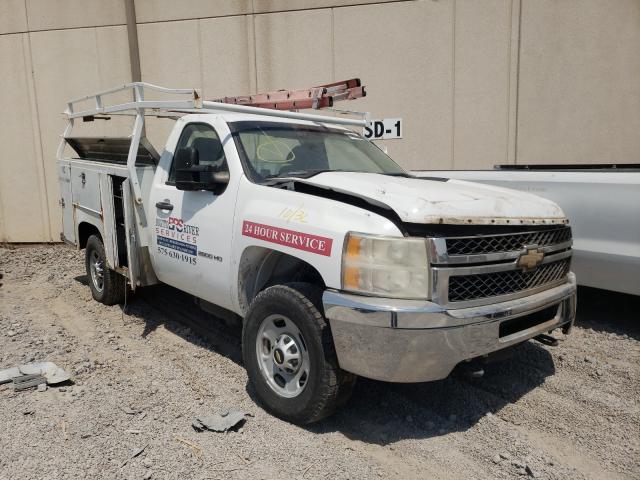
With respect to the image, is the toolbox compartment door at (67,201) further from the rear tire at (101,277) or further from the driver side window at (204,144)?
the driver side window at (204,144)

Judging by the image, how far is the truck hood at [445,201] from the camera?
2990 millimetres

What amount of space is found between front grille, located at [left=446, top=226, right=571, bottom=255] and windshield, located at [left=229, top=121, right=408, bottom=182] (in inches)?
51.8

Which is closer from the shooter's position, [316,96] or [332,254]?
[332,254]

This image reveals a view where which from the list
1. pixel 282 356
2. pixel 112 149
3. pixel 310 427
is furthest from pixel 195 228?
pixel 112 149

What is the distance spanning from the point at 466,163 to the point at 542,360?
539 cm

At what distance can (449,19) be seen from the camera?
354 inches

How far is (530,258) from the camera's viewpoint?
3301 mm

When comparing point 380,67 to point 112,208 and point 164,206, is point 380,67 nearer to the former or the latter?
point 112,208

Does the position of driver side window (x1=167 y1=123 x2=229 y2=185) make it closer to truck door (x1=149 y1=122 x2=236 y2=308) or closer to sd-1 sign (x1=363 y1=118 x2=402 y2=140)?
truck door (x1=149 y1=122 x2=236 y2=308)

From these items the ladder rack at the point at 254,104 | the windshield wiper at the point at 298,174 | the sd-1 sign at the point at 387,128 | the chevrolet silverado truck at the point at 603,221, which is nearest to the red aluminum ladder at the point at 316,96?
the ladder rack at the point at 254,104

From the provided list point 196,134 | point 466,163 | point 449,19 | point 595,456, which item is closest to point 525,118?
point 466,163

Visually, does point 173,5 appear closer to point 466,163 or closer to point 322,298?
point 466,163

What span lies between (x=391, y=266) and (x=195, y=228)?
192 centimetres

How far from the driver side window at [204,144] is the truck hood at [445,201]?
3.10ft
